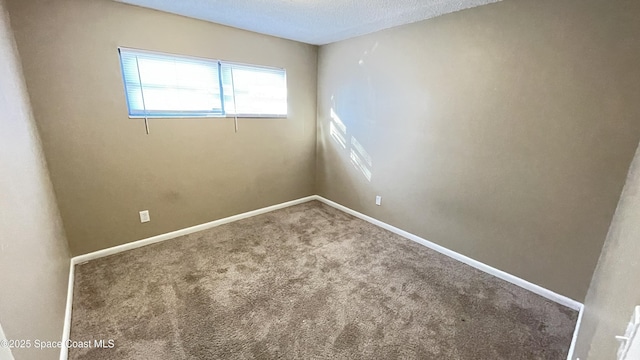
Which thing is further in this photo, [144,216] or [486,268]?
[144,216]

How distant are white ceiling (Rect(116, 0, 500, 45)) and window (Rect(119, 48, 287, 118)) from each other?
17.7 inches

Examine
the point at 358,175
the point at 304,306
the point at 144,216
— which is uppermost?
the point at 358,175

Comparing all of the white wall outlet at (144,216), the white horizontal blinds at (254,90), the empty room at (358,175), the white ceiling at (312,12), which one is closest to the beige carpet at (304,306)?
the empty room at (358,175)

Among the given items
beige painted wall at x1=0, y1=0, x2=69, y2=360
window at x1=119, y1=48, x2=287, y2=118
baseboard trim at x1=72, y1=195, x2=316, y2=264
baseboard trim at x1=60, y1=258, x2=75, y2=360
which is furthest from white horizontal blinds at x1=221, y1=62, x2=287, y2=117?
baseboard trim at x1=60, y1=258, x2=75, y2=360

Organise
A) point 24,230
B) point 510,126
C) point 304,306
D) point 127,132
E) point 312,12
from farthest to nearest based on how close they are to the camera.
A: 1. point 127,132
2. point 312,12
3. point 510,126
4. point 304,306
5. point 24,230

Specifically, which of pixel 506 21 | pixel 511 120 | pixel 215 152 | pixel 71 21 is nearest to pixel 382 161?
pixel 511 120

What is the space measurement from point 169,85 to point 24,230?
5.79 ft

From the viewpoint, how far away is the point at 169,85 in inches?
99.9

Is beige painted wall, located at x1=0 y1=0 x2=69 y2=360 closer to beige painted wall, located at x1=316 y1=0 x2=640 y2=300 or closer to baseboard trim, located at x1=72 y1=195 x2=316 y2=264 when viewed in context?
baseboard trim, located at x1=72 y1=195 x2=316 y2=264

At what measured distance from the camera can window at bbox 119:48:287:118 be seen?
2.38 meters

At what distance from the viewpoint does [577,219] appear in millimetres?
1850

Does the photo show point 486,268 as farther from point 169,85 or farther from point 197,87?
point 169,85

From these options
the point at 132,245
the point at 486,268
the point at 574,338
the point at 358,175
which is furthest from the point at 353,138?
the point at 132,245

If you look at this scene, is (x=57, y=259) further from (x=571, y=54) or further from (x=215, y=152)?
(x=571, y=54)
